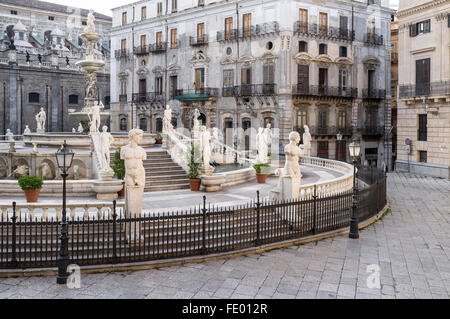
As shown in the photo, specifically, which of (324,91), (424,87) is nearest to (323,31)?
(324,91)

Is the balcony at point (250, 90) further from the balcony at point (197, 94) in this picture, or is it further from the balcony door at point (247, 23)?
the balcony door at point (247, 23)

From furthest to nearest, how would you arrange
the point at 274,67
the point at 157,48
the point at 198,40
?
1. the point at 157,48
2. the point at 198,40
3. the point at 274,67

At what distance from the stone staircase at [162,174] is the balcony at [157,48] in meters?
22.8

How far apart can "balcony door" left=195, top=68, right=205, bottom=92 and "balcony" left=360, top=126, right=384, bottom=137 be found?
43.8 ft

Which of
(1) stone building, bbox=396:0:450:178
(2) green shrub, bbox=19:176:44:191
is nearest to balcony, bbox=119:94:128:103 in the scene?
(1) stone building, bbox=396:0:450:178

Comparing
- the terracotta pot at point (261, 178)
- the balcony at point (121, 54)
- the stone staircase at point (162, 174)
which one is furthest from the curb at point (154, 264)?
the balcony at point (121, 54)

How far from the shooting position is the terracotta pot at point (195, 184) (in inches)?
649

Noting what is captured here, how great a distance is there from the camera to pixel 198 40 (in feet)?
125

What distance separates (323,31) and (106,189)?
82.5 feet

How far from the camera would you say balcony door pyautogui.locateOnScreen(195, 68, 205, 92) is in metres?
38.2

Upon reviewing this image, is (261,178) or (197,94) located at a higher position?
(197,94)

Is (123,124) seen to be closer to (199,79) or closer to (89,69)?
(199,79)

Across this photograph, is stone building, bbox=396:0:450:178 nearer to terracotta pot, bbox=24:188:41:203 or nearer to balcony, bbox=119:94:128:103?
terracotta pot, bbox=24:188:41:203
